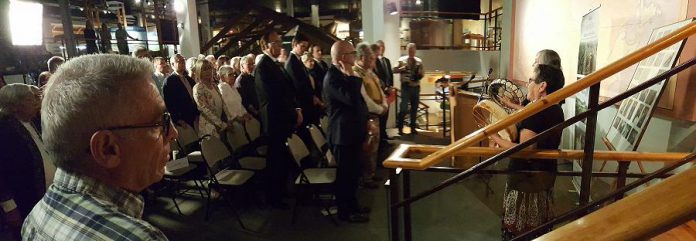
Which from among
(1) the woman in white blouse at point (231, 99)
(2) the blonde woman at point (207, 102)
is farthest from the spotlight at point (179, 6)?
(2) the blonde woman at point (207, 102)

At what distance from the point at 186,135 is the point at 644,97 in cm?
370

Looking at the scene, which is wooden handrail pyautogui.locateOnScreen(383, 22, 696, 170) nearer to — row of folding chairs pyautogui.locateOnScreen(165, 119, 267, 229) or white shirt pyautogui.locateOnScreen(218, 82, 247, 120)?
row of folding chairs pyautogui.locateOnScreen(165, 119, 267, 229)

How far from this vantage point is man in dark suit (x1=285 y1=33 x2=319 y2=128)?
13.8 feet

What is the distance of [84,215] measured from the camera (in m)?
0.70

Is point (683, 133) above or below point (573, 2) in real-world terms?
below

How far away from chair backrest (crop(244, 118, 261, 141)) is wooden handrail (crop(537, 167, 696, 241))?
147 inches

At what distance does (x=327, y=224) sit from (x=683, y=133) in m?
2.54

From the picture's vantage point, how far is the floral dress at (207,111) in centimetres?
376

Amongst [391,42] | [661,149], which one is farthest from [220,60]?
[661,149]

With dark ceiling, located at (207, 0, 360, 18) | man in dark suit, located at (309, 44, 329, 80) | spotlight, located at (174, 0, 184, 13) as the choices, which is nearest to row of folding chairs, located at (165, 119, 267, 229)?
man in dark suit, located at (309, 44, 329, 80)

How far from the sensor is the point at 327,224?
3.29 metres

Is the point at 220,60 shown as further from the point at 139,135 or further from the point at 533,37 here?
the point at 139,135

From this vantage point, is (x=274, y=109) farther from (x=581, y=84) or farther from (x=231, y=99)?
(x=581, y=84)

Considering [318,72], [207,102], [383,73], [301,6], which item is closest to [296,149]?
[207,102]
